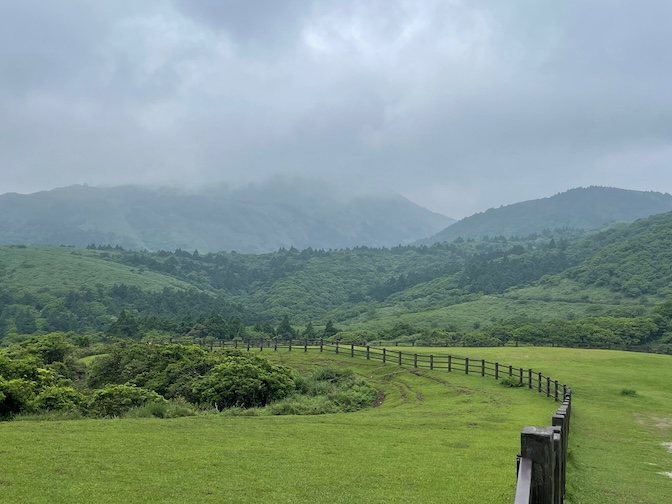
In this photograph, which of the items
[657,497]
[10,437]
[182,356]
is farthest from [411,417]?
[182,356]

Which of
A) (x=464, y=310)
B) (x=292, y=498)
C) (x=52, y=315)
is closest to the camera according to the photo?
(x=292, y=498)

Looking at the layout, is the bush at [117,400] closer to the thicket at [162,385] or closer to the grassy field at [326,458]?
the thicket at [162,385]

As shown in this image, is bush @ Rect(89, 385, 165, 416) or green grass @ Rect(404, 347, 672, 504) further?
bush @ Rect(89, 385, 165, 416)

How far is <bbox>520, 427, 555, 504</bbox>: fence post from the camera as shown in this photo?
13.1ft

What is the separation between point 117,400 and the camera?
846 inches

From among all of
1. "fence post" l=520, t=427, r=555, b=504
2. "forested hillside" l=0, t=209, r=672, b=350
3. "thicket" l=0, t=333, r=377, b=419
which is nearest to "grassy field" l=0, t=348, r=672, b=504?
"thicket" l=0, t=333, r=377, b=419

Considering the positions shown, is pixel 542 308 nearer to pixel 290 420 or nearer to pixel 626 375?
pixel 626 375

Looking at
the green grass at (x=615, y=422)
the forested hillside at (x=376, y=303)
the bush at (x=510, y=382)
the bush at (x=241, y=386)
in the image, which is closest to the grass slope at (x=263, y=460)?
the green grass at (x=615, y=422)

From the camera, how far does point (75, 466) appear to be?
10531mm

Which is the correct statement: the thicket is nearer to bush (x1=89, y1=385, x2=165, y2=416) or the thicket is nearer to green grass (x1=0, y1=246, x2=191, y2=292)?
bush (x1=89, y1=385, x2=165, y2=416)

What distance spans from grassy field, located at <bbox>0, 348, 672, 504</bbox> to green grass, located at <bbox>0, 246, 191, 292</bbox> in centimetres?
→ 15757

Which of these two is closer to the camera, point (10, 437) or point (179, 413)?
point (10, 437)

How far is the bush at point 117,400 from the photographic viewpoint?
68.5 ft

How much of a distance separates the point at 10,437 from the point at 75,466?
3.64m
